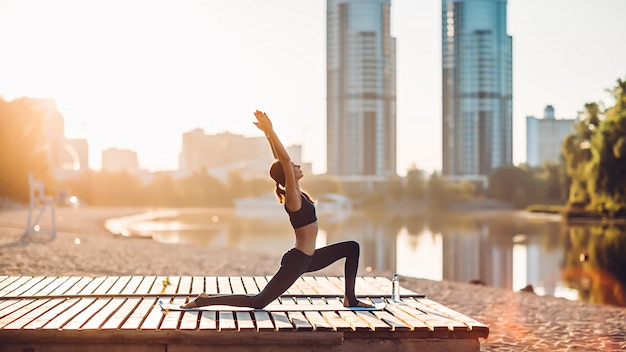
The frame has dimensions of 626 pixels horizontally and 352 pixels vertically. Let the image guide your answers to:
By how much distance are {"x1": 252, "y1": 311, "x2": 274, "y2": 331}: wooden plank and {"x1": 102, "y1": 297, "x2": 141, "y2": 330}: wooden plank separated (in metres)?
1.04

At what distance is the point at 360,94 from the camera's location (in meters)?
136

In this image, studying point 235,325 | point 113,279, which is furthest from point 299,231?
point 113,279

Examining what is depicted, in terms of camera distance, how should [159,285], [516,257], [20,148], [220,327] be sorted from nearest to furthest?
[220,327]
[159,285]
[516,257]
[20,148]

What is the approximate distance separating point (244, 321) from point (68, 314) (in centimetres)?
148

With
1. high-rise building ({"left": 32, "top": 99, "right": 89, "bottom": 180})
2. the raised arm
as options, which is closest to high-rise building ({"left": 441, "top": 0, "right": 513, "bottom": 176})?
high-rise building ({"left": 32, "top": 99, "right": 89, "bottom": 180})

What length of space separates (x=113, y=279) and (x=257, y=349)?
342 centimetres

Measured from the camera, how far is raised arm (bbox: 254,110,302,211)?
20.4ft

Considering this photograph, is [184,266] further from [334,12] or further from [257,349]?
[334,12]

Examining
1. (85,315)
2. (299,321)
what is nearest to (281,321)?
(299,321)

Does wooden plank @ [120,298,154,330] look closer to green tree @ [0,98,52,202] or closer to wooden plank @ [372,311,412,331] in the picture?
wooden plank @ [372,311,412,331]

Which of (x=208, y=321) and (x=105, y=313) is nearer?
(x=208, y=321)

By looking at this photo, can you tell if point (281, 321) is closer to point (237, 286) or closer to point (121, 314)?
point (121, 314)

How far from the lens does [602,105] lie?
169 feet

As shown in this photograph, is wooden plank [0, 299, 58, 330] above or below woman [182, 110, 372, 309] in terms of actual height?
below
